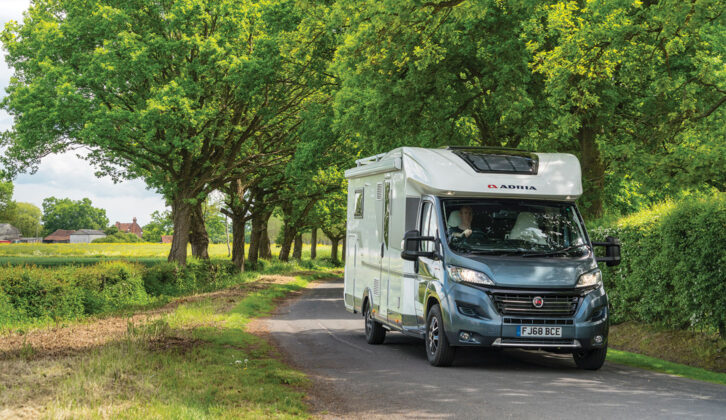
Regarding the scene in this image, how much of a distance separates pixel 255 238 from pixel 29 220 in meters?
161

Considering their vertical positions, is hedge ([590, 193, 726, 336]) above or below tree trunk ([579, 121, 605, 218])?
below

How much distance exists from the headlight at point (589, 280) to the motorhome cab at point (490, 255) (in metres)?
0.02

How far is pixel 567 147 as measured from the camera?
941 inches

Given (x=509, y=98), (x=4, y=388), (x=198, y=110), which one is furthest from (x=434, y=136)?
(x=4, y=388)

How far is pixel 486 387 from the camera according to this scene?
31.0 ft

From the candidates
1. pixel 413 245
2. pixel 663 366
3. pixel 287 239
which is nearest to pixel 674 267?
pixel 663 366

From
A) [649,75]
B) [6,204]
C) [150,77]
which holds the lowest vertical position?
[649,75]

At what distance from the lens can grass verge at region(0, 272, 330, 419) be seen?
730 centimetres

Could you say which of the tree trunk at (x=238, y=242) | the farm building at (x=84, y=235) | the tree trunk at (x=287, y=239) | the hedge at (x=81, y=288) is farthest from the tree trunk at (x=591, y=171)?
the farm building at (x=84, y=235)

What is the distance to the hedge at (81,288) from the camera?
19.1 metres

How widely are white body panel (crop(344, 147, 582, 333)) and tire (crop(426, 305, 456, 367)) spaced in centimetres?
48

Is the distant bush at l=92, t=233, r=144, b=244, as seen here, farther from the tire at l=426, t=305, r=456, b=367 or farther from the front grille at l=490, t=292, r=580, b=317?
the front grille at l=490, t=292, r=580, b=317

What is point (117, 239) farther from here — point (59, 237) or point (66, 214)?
point (66, 214)

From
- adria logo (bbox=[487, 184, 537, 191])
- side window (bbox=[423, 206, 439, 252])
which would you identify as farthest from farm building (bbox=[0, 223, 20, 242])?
adria logo (bbox=[487, 184, 537, 191])
